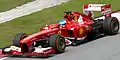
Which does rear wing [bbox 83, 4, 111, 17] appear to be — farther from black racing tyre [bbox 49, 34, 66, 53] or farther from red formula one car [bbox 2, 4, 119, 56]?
black racing tyre [bbox 49, 34, 66, 53]

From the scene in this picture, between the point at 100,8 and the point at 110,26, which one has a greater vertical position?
the point at 100,8

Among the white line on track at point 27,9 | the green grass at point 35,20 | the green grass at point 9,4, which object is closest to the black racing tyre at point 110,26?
the green grass at point 35,20

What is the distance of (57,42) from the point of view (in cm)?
1077

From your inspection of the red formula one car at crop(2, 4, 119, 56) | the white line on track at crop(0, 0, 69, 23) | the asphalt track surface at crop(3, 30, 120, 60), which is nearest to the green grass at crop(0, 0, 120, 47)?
the white line on track at crop(0, 0, 69, 23)

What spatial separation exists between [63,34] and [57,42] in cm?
123

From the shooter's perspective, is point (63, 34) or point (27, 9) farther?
A: point (27, 9)

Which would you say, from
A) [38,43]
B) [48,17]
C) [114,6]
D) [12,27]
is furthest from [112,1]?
[38,43]

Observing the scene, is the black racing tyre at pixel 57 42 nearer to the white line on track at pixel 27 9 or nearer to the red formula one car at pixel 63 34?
the red formula one car at pixel 63 34

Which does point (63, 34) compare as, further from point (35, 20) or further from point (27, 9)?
point (27, 9)

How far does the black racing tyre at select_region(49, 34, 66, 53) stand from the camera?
10750 mm

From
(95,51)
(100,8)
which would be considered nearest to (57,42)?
(95,51)

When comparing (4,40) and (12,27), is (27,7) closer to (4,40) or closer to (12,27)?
(12,27)

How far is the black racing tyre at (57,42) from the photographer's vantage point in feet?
35.3

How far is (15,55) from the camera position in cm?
1121
